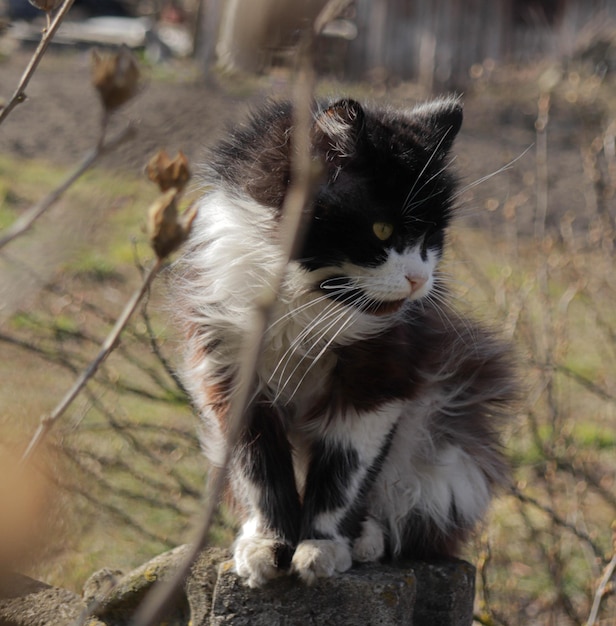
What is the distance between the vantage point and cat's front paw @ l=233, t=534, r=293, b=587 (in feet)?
7.52

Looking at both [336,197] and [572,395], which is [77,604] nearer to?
[336,197]

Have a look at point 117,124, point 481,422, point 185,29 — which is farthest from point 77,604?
point 185,29

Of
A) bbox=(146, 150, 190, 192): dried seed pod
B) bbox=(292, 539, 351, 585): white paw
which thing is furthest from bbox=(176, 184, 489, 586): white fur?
bbox=(146, 150, 190, 192): dried seed pod

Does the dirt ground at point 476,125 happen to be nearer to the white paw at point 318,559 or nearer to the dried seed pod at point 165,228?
the white paw at point 318,559

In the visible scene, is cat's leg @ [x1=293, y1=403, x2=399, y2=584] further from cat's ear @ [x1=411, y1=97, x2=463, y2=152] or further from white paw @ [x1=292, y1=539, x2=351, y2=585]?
cat's ear @ [x1=411, y1=97, x2=463, y2=152]

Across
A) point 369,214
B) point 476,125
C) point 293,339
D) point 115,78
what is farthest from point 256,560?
point 476,125

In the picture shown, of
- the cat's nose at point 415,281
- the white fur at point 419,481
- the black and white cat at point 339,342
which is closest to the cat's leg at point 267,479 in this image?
the black and white cat at point 339,342

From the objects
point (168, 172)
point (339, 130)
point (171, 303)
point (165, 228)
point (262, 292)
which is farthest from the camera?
point (171, 303)

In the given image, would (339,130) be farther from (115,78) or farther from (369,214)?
(115,78)

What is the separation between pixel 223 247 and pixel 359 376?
1.63 ft

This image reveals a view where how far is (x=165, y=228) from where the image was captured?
100 centimetres

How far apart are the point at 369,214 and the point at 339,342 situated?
38 cm

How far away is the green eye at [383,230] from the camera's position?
2266 mm

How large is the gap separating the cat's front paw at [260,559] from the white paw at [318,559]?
0.04m
